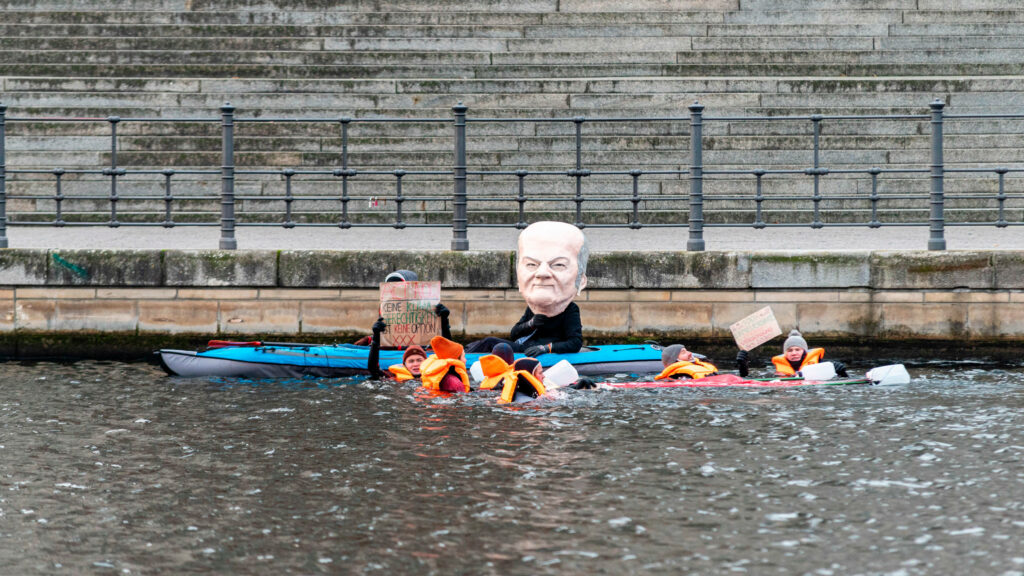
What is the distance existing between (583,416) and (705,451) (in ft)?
4.77

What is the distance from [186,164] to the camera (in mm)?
18203

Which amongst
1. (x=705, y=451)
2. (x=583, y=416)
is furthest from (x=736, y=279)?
(x=705, y=451)

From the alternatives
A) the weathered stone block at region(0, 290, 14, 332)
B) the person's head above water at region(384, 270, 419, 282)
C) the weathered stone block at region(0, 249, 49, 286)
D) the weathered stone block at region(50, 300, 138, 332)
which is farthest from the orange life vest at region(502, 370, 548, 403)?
the weathered stone block at region(0, 290, 14, 332)

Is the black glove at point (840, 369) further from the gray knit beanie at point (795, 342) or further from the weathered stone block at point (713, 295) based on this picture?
the weathered stone block at point (713, 295)

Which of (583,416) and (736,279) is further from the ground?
(736,279)

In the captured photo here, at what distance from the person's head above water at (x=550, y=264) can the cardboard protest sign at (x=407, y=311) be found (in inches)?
32.9

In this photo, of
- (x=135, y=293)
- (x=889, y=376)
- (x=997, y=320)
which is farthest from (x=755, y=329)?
(x=135, y=293)

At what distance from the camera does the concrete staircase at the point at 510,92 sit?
1755 centimetres

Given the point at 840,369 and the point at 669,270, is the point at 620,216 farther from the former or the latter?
the point at 840,369

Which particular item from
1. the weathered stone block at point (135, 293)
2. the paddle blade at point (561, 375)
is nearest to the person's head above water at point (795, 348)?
the paddle blade at point (561, 375)

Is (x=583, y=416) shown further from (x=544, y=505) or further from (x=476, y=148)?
(x=476, y=148)

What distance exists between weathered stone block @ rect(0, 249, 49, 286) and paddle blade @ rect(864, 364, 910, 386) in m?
7.54

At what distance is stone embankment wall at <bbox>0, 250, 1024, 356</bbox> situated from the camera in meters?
13.1

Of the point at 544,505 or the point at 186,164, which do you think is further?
the point at 186,164
